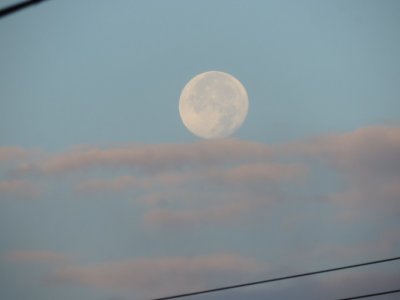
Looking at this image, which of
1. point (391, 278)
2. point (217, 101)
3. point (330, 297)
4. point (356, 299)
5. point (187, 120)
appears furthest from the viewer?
point (187, 120)

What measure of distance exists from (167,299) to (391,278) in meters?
19.6

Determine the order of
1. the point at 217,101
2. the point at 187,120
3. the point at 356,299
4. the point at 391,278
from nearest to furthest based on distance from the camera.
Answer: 1. the point at 356,299
2. the point at 391,278
3. the point at 217,101
4. the point at 187,120

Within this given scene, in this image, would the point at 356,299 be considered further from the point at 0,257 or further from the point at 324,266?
the point at 0,257

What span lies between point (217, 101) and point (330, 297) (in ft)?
32.4

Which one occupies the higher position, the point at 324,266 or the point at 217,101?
the point at 217,101

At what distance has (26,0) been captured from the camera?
363 centimetres

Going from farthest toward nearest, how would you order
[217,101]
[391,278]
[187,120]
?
[187,120], [217,101], [391,278]

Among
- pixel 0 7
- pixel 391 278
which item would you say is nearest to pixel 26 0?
pixel 0 7

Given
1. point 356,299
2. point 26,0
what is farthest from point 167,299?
point 26,0

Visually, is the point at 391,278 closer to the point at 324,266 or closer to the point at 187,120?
the point at 324,266

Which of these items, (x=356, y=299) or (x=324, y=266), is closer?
(x=356, y=299)

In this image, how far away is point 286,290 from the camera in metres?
27.3

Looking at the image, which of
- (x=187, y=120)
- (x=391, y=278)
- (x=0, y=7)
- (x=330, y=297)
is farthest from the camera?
(x=187, y=120)

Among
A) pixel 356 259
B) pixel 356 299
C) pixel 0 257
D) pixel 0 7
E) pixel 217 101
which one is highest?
pixel 217 101
